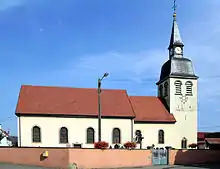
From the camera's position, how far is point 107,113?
40188 millimetres

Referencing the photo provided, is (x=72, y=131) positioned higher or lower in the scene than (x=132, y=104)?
lower

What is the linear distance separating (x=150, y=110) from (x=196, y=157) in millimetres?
13278

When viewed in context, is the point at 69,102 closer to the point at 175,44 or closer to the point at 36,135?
the point at 36,135

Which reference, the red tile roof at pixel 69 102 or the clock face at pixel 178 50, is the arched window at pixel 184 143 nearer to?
the red tile roof at pixel 69 102

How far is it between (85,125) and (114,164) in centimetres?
1321

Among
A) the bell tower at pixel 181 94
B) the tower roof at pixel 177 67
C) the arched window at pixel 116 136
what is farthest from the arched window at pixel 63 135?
the tower roof at pixel 177 67

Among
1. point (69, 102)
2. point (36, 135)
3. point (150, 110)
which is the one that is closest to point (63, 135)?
point (36, 135)

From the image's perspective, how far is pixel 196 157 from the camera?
104ft

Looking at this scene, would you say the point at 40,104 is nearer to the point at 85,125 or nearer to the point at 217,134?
the point at 85,125

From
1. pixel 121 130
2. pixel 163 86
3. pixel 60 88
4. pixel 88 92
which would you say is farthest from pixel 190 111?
pixel 60 88

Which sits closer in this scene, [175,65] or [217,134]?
[175,65]

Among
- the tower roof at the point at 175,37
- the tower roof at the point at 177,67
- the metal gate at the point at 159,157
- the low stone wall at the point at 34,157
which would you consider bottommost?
the metal gate at the point at 159,157


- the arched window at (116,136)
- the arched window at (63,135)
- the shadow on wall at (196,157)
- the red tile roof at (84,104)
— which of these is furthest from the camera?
the arched window at (116,136)

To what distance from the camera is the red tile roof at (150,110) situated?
4284 cm
